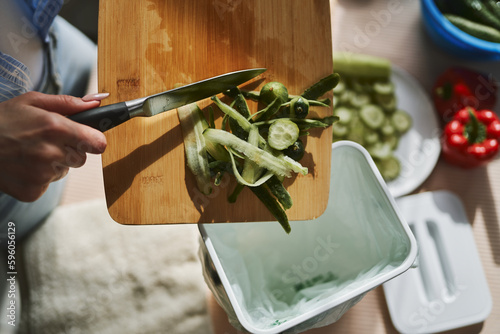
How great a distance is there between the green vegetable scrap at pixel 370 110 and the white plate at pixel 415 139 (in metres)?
0.03

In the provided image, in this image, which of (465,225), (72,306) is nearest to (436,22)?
(465,225)

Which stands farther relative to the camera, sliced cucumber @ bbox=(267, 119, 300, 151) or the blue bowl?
the blue bowl

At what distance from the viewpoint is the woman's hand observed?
79 cm

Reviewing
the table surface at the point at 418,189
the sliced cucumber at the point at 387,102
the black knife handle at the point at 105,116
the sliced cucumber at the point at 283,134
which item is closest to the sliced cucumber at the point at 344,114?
the sliced cucumber at the point at 387,102

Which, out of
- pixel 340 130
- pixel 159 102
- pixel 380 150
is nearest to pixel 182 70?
pixel 159 102

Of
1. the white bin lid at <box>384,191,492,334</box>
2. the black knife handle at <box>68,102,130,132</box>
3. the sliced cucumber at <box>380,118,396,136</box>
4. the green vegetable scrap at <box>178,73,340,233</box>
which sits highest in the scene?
the black knife handle at <box>68,102,130,132</box>

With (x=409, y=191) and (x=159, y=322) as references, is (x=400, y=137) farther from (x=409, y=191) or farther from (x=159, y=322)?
(x=159, y=322)

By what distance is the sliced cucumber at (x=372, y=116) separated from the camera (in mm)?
1178

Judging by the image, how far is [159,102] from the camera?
831 millimetres

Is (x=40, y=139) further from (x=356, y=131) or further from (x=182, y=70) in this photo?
(x=356, y=131)

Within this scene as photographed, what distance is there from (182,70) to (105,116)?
20 centimetres

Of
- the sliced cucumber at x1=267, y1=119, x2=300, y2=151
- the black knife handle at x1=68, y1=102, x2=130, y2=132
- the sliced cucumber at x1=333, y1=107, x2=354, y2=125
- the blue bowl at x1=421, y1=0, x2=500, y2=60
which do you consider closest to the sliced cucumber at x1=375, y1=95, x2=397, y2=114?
the sliced cucumber at x1=333, y1=107, x2=354, y2=125

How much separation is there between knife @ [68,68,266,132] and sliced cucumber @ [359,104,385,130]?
44 centimetres

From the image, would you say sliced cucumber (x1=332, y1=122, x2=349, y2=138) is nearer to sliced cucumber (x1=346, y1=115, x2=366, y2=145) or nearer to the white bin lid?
sliced cucumber (x1=346, y1=115, x2=366, y2=145)
